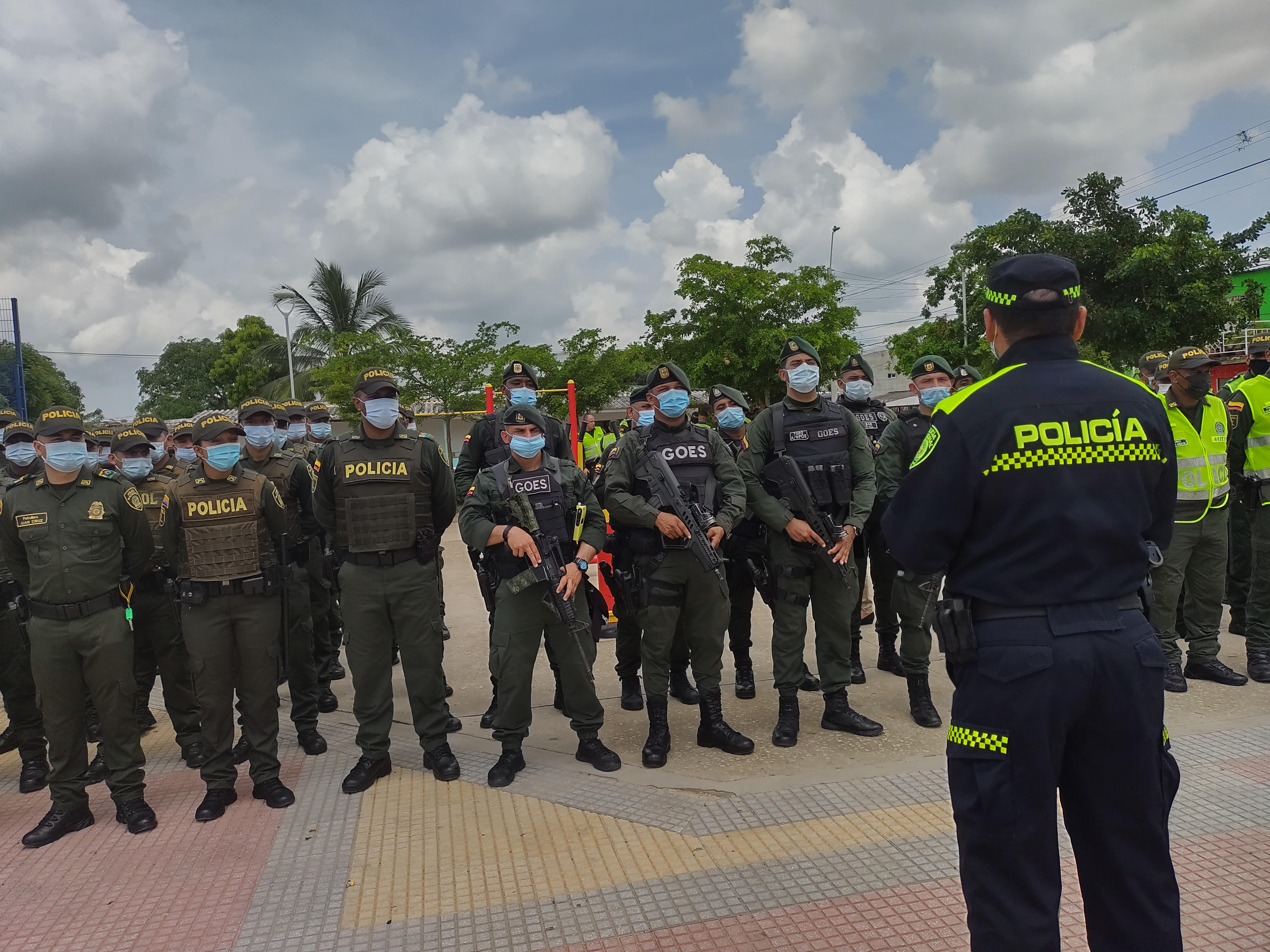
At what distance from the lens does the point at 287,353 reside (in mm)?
33000

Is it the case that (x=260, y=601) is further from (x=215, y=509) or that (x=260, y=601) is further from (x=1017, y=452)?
(x=1017, y=452)

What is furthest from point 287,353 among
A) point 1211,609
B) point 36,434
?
point 1211,609

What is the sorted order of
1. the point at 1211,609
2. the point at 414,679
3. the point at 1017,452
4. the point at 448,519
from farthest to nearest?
the point at 1211,609, the point at 448,519, the point at 414,679, the point at 1017,452

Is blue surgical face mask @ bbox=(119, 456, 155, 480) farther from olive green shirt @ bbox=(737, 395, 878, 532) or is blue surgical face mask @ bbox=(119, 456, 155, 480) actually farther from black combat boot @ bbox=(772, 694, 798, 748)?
black combat boot @ bbox=(772, 694, 798, 748)

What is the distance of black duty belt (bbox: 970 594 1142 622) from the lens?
1966mm

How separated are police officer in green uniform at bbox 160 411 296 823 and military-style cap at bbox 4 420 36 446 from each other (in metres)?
1.71

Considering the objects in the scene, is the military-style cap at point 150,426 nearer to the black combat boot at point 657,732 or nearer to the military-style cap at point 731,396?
the military-style cap at point 731,396

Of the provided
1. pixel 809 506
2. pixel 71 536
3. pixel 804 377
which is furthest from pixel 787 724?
pixel 71 536

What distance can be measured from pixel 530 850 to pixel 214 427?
2.76 m

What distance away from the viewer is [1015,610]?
199 cm

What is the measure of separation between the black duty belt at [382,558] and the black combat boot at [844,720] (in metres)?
2.58

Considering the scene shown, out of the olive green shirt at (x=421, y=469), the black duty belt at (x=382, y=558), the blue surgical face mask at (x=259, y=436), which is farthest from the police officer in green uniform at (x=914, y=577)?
the blue surgical face mask at (x=259, y=436)

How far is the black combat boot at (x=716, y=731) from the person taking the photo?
4.46m

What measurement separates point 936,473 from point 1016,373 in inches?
13.0
